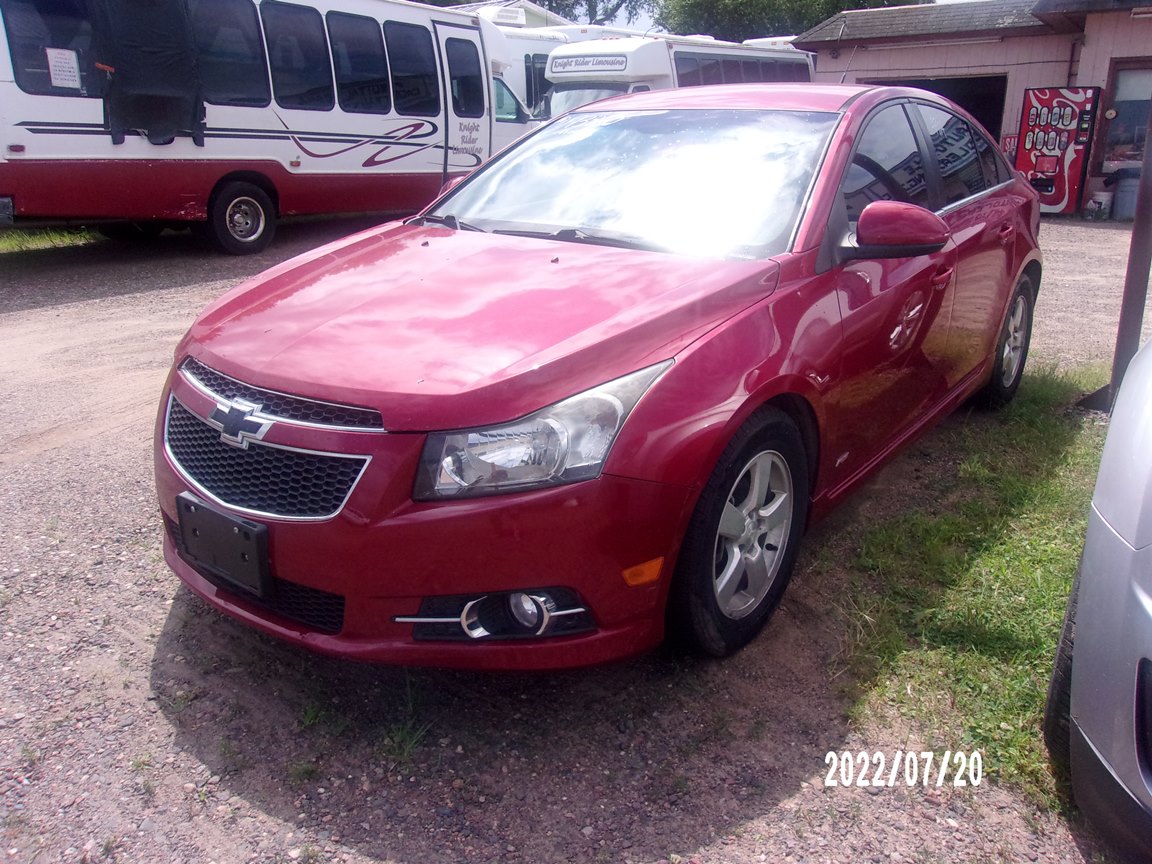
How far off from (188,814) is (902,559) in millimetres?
2468

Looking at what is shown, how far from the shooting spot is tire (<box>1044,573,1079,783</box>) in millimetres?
2289

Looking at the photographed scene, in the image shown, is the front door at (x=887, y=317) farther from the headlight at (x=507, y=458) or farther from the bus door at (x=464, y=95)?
the bus door at (x=464, y=95)

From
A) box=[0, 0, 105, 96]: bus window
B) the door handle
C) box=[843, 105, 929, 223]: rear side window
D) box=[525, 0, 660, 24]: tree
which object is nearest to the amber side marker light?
box=[843, 105, 929, 223]: rear side window

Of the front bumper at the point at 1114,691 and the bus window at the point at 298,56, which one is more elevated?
the bus window at the point at 298,56

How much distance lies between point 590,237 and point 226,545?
5.16ft

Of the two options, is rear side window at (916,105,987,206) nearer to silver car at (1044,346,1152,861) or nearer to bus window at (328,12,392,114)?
silver car at (1044,346,1152,861)

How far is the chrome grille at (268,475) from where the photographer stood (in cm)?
232

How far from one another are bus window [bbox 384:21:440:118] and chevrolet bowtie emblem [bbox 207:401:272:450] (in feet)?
33.7

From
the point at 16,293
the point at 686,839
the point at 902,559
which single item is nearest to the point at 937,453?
the point at 902,559

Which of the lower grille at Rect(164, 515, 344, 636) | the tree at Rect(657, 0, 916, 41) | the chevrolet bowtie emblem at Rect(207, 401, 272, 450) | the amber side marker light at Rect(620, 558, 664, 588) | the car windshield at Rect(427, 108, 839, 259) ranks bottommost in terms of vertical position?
the lower grille at Rect(164, 515, 344, 636)

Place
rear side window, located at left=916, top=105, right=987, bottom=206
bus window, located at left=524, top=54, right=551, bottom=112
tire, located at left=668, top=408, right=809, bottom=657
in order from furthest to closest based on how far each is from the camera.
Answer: bus window, located at left=524, top=54, right=551, bottom=112 → rear side window, located at left=916, top=105, right=987, bottom=206 → tire, located at left=668, top=408, right=809, bottom=657

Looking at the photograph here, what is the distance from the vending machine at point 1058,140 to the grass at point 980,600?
13719 mm

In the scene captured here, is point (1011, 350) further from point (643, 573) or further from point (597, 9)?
point (597, 9)
